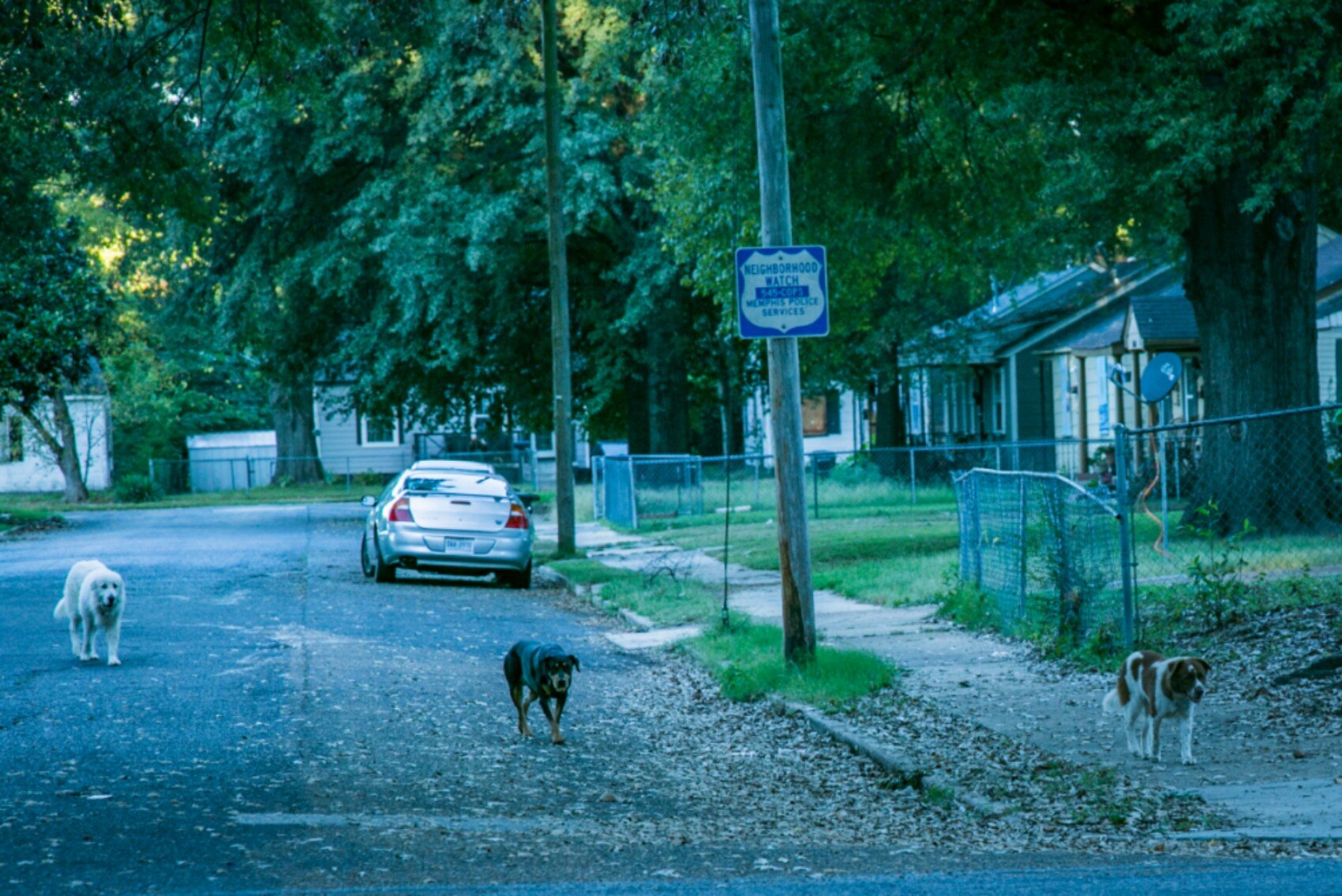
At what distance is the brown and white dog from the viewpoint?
27.8 feet

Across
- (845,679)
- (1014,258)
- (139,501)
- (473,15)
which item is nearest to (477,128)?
(473,15)

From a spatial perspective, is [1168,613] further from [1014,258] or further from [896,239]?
[1014,258]

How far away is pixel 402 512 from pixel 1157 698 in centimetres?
1321

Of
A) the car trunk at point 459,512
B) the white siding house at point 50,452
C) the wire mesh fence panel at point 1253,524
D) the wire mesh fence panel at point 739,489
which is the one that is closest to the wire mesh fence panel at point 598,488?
the wire mesh fence panel at point 739,489

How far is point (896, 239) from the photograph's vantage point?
23.7 metres

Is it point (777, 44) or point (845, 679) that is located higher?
point (777, 44)

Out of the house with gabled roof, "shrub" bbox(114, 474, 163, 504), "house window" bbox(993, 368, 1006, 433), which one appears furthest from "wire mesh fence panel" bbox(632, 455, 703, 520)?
"shrub" bbox(114, 474, 163, 504)

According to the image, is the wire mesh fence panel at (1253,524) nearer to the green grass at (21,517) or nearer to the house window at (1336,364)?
the house window at (1336,364)

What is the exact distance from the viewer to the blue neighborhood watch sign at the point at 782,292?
11664 millimetres

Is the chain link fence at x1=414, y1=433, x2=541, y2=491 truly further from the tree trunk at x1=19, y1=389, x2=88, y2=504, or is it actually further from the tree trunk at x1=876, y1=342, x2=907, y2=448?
the tree trunk at x1=19, y1=389, x2=88, y2=504

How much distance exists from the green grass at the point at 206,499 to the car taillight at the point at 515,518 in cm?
2663

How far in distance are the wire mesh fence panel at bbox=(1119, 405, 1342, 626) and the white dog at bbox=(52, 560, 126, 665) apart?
318 inches

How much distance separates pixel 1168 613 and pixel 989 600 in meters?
1.86

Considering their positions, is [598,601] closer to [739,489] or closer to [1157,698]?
[1157,698]
